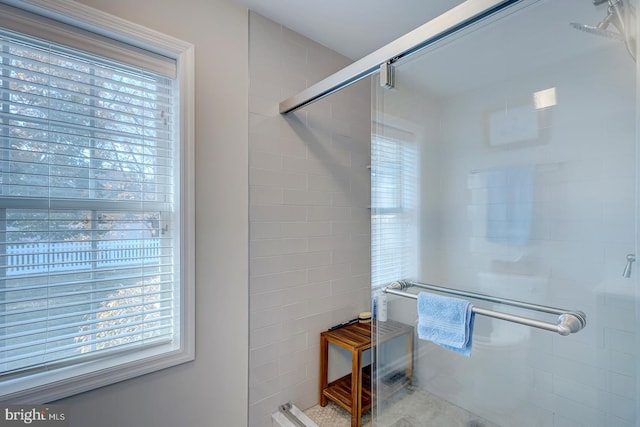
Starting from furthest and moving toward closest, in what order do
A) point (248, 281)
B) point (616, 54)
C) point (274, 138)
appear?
point (274, 138) < point (248, 281) < point (616, 54)

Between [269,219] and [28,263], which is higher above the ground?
[269,219]

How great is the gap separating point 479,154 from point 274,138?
1138mm

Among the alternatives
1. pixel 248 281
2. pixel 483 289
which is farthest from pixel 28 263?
pixel 483 289

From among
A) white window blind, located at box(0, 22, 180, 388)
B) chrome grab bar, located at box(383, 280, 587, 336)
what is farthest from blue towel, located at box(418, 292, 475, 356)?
white window blind, located at box(0, 22, 180, 388)

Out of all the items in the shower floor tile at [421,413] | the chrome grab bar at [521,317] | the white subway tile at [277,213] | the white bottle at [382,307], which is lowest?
the shower floor tile at [421,413]

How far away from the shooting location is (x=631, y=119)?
1053 mm

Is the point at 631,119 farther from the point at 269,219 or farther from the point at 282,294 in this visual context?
the point at 282,294

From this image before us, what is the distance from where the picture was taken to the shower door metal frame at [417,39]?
0.90 meters

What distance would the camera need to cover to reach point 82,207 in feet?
3.82

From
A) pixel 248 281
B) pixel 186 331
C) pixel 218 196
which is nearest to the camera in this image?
pixel 186 331

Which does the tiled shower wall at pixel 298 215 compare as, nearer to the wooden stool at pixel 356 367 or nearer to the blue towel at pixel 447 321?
the wooden stool at pixel 356 367

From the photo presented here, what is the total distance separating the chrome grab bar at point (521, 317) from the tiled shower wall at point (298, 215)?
62 cm

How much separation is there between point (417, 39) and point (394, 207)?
2.51 feet

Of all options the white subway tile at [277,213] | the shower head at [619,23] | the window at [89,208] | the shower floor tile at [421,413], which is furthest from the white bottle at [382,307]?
the shower head at [619,23]
